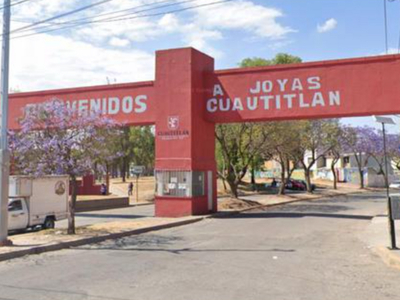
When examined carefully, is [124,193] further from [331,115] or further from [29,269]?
[29,269]

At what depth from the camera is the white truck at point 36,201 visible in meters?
18.7

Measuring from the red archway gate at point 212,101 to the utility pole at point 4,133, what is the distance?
362 inches

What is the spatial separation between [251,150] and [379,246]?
20680mm

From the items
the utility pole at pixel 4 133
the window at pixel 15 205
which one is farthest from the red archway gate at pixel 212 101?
the utility pole at pixel 4 133

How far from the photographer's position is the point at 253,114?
24.1m

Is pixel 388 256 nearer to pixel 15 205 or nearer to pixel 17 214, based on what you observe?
pixel 17 214

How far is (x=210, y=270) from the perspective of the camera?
10023 mm

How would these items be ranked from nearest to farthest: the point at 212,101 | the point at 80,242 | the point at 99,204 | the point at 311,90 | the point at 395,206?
the point at 395,206 < the point at 80,242 < the point at 311,90 < the point at 212,101 < the point at 99,204

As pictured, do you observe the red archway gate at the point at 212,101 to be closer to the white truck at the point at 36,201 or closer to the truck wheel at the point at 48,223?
the white truck at the point at 36,201

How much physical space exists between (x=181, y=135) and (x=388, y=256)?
14121 mm

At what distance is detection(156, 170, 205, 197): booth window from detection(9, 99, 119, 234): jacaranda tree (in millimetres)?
7335

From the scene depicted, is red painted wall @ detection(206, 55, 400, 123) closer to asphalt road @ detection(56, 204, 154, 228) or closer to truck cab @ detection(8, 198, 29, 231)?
asphalt road @ detection(56, 204, 154, 228)

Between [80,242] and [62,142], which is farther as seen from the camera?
[62,142]

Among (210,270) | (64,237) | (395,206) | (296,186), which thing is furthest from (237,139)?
(296,186)
